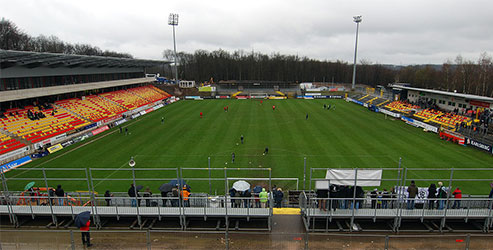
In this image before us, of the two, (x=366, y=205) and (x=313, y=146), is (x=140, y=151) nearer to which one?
(x=313, y=146)

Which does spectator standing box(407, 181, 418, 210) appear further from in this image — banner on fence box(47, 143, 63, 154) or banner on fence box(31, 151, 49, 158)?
banner on fence box(47, 143, 63, 154)

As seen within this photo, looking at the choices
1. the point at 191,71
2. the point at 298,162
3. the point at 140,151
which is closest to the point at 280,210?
the point at 298,162

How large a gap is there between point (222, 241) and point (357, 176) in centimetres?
657

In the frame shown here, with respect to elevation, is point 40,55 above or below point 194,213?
above

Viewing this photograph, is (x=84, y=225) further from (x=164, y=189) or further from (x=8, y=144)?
(x=8, y=144)

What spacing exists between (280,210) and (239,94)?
67430 mm

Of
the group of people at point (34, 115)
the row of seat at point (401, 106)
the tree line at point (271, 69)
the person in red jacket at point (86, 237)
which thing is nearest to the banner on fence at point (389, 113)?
Result: the row of seat at point (401, 106)

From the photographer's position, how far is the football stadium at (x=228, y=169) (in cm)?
1104

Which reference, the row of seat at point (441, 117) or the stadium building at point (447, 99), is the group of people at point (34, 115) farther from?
the stadium building at point (447, 99)

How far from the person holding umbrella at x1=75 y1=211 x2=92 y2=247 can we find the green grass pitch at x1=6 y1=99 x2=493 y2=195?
8534 mm

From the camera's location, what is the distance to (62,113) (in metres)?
37.2

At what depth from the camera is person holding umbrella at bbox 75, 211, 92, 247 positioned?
383 inches

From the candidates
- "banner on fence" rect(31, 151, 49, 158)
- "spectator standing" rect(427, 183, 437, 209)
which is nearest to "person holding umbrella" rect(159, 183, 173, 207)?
"spectator standing" rect(427, 183, 437, 209)

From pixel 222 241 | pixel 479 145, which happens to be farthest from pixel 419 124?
pixel 222 241
